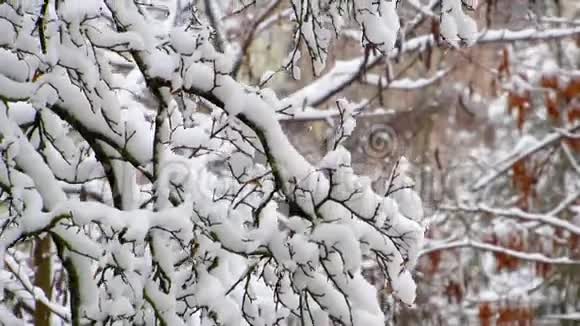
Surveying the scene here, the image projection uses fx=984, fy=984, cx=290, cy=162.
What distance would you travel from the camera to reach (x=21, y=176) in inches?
115

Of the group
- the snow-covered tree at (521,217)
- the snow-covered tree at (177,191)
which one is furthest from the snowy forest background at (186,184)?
the snow-covered tree at (521,217)

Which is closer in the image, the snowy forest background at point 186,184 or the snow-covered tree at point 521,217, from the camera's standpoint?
the snowy forest background at point 186,184

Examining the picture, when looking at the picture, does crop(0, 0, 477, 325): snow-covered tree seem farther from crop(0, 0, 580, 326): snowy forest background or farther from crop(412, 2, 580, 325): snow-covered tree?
crop(412, 2, 580, 325): snow-covered tree

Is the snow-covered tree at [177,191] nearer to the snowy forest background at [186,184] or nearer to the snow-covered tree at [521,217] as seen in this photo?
the snowy forest background at [186,184]

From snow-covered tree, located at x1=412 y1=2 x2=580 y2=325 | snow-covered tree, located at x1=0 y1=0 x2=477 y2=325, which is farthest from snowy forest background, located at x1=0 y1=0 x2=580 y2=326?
snow-covered tree, located at x1=412 y1=2 x2=580 y2=325

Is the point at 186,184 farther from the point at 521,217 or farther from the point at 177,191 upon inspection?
the point at 521,217

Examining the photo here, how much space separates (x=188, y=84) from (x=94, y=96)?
0.29 metres

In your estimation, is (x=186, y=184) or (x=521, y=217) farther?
(x=521, y=217)

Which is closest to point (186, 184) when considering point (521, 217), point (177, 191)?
point (177, 191)

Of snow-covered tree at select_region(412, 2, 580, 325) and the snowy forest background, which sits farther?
snow-covered tree at select_region(412, 2, 580, 325)

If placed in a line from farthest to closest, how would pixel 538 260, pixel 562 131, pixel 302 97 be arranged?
1. pixel 562 131
2. pixel 538 260
3. pixel 302 97

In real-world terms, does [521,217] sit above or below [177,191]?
above

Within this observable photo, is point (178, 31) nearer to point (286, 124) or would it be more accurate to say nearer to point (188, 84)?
point (188, 84)

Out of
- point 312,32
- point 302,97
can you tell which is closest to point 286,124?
point 302,97
